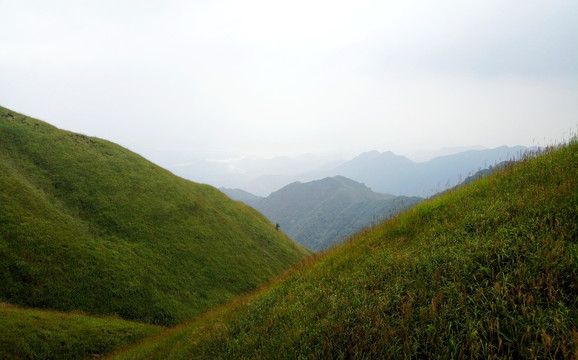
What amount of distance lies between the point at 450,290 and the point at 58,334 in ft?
64.3

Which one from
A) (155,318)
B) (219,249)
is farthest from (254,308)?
(219,249)

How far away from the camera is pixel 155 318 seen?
20891mm

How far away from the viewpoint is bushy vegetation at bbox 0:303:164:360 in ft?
40.9

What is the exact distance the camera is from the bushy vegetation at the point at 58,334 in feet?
40.9

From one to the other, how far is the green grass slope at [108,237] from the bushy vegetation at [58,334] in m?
2.53

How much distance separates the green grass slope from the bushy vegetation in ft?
8.29

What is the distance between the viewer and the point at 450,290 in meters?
4.90

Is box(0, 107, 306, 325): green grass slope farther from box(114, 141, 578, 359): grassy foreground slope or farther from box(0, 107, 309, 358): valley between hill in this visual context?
box(114, 141, 578, 359): grassy foreground slope

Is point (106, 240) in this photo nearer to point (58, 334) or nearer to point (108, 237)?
point (108, 237)

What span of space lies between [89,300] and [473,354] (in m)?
24.3

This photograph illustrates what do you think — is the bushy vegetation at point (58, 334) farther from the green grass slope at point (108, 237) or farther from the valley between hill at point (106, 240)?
the green grass slope at point (108, 237)

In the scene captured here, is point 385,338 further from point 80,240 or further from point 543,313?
point 80,240

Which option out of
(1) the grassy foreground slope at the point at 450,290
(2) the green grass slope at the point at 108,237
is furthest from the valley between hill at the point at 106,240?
(1) the grassy foreground slope at the point at 450,290

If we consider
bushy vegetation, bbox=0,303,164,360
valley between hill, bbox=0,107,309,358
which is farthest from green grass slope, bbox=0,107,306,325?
bushy vegetation, bbox=0,303,164,360
